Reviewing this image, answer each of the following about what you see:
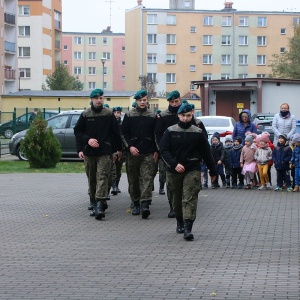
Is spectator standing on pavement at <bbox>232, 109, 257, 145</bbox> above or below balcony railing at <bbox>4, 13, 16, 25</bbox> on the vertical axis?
below

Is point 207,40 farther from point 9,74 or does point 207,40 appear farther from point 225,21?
point 9,74

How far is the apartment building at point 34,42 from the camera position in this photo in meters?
106

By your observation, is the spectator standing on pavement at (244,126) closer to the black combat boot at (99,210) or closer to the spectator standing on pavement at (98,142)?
the spectator standing on pavement at (98,142)

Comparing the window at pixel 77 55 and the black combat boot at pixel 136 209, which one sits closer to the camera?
the black combat boot at pixel 136 209

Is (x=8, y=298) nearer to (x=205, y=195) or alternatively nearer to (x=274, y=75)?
(x=205, y=195)

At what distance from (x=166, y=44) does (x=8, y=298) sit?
333 feet

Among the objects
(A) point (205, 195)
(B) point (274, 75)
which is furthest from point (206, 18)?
(A) point (205, 195)

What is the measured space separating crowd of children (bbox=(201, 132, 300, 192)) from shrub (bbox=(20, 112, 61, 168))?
7.14 metres

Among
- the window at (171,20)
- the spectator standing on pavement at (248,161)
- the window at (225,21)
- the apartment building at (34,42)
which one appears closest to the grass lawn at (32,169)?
the spectator standing on pavement at (248,161)

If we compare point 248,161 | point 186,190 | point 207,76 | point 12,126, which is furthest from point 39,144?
point 207,76

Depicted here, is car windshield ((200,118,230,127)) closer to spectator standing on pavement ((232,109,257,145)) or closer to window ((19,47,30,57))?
spectator standing on pavement ((232,109,257,145))

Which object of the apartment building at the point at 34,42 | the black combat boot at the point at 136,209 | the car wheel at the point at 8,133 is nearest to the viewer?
the black combat boot at the point at 136,209

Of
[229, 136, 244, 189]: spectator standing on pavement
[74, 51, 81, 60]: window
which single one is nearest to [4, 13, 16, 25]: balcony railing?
[74, 51, 81, 60]: window

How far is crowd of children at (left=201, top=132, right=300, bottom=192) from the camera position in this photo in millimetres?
19719
